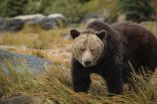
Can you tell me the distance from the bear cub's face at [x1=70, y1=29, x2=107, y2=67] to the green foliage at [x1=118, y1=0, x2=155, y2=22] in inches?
514

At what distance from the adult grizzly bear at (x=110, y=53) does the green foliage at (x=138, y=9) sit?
1185 centimetres

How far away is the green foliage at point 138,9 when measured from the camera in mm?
19734

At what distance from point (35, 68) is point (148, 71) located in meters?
1.83

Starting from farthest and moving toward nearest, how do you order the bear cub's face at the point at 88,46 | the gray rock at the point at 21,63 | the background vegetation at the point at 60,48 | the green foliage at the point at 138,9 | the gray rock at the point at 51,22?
the gray rock at the point at 51,22 → the green foliage at the point at 138,9 → the gray rock at the point at 21,63 → the bear cub's face at the point at 88,46 → the background vegetation at the point at 60,48

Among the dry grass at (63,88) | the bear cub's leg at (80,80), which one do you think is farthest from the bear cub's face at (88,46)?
the dry grass at (63,88)

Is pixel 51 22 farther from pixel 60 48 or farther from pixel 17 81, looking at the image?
pixel 17 81

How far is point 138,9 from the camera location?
20031 millimetres

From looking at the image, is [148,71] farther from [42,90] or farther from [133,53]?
[42,90]

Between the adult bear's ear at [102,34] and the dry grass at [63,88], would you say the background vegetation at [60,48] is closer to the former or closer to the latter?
the dry grass at [63,88]

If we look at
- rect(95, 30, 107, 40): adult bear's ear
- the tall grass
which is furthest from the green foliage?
rect(95, 30, 107, 40): adult bear's ear

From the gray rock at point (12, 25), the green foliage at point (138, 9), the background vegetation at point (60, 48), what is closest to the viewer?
the background vegetation at point (60, 48)

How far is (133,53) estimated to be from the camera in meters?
7.77

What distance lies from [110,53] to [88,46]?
19.2 inches

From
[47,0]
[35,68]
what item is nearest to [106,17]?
[47,0]
